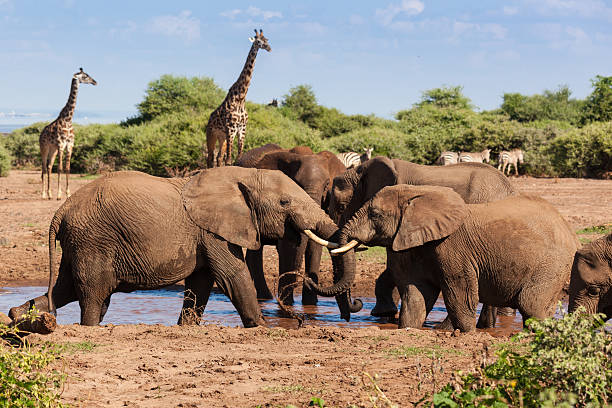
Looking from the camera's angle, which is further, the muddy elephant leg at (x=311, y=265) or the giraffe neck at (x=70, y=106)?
the giraffe neck at (x=70, y=106)

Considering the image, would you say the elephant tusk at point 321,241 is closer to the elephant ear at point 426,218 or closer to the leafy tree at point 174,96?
the elephant ear at point 426,218

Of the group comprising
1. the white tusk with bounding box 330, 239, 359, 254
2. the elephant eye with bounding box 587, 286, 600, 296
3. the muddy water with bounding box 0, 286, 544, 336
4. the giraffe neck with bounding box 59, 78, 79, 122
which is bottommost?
the muddy water with bounding box 0, 286, 544, 336

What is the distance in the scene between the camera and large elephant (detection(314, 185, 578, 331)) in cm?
760

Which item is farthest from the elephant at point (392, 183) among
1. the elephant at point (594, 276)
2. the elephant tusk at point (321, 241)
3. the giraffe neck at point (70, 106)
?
the giraffe neck at point (70, 106)

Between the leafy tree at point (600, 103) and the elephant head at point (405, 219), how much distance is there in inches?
1328

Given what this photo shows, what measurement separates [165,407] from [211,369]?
2.72 ft

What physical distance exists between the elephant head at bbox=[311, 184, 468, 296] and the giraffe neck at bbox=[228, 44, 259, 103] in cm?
1214

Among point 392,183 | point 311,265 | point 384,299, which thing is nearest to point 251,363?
point 384,299

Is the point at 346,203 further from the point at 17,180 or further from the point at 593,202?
the point at 17,180

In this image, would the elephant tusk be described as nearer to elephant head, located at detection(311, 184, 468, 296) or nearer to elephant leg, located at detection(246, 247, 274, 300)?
elephant head, located at detection(311, 184, 468, 296)

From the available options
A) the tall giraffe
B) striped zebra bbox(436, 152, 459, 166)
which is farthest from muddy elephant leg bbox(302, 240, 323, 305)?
striped zebra bbox(436, 152, 459, 166)

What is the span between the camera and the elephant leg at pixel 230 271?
305 inches

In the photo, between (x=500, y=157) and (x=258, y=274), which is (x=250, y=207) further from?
(x=500, y=157)

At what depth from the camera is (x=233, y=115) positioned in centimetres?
1933
